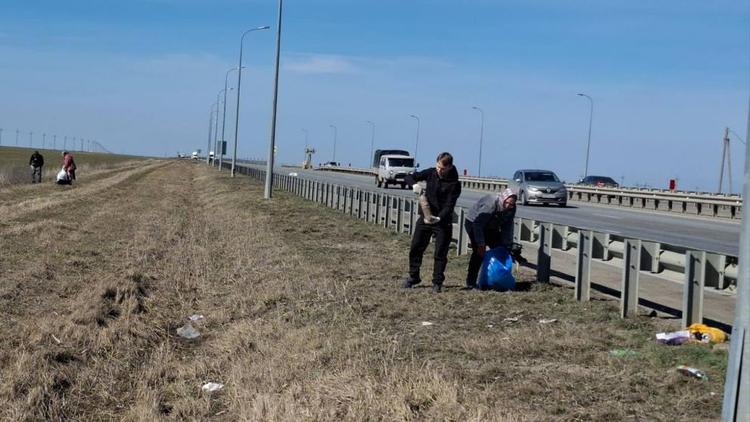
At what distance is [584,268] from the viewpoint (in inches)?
Answer: 418

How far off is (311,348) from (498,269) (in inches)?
154

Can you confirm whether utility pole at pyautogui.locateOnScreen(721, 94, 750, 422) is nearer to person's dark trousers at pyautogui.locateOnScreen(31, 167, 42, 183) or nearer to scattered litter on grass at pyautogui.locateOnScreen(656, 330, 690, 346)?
scattered litter on grass at pyautogui.locateOnScreen(656, 330, 690, 346)

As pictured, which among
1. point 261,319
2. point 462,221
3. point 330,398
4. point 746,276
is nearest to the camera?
point 746,276

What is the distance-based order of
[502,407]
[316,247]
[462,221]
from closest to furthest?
1. [502,407]
2. [462,221]
3. [316,247]

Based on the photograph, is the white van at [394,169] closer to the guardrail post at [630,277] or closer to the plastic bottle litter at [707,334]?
the guardrail post at [630,277]

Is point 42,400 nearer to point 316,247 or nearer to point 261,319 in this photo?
point 261,319

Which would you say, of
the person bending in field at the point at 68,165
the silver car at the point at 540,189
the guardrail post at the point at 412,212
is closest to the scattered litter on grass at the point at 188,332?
the guardrail post at the point at 412,212

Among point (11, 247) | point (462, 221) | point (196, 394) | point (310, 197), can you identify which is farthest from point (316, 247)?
point (310, 197)

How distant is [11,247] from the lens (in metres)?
15.8

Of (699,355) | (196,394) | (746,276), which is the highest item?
(746,276)

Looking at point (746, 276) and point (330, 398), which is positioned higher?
point (746, 276)

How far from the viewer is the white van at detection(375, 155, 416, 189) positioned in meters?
52.6

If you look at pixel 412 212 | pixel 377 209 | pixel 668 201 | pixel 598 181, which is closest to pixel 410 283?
pixel 412 212

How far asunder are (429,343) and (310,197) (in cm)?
2763
